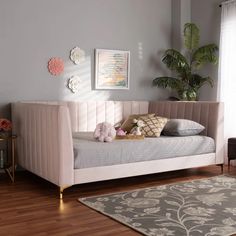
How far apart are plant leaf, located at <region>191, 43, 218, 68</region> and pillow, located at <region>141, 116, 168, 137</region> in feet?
4.23

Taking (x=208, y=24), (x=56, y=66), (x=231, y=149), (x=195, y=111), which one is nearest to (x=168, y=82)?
(x=195, y=111)

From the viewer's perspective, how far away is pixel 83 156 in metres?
3.24

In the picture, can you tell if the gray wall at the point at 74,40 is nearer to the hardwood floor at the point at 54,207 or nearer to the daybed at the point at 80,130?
the daybed at the point at 80,130

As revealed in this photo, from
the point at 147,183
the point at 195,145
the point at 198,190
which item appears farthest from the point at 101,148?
the point at 195,145

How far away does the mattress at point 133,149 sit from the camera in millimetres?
3283

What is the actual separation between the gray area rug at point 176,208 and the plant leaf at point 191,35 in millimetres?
2191

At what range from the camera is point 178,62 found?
502 cm

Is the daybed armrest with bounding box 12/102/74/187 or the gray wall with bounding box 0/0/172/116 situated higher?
the gray wall with bounding box 0/0/172/116

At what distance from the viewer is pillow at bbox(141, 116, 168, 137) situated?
4102mm

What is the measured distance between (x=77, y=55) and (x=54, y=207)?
2292 millimetres

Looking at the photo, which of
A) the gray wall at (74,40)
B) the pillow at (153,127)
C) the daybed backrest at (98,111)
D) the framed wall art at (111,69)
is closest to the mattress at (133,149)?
the pillow at (153,127)

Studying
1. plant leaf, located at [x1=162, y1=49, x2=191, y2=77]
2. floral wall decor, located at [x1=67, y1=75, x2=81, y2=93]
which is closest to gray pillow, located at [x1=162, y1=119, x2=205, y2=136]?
plant leaf, located at [x1=162, y1=49, x2=191, y2=77]

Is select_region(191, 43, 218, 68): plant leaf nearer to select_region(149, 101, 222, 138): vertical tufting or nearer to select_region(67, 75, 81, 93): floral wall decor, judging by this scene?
select_region(149, 101, 222, 138): vertical tufting

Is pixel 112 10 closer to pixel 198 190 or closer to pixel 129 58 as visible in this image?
pixel 129 58
